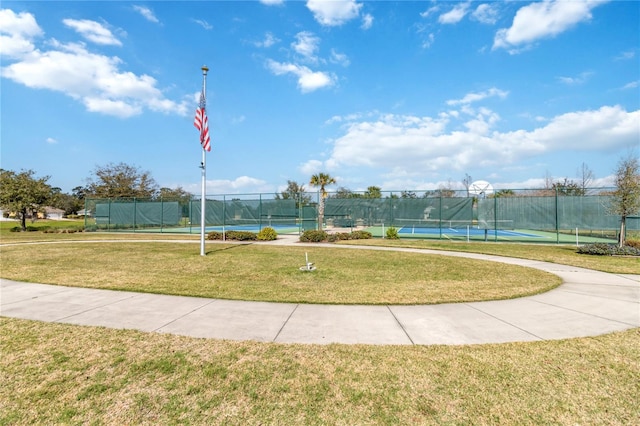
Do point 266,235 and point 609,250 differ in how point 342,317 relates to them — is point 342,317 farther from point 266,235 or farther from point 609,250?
point 266,235

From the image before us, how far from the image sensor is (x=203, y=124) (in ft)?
35.5

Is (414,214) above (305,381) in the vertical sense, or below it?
above

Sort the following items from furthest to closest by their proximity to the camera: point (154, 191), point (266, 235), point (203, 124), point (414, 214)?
point (154, 191) → point (414, 214) → point (266, 235) → point (203, 124)

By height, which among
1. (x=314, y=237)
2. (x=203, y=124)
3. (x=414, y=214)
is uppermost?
(x=203, y=124)

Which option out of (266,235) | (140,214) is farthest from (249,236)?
(140,214)

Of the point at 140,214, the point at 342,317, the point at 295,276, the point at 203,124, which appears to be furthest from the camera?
the point at 140,214

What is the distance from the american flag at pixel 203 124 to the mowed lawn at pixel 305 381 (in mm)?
8050

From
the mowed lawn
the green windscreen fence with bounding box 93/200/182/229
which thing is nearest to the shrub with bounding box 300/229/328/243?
the mowed lawn

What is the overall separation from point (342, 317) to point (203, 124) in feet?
29.9

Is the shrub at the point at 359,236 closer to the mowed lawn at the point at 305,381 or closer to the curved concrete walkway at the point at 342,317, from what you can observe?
the curved concrete walkway at the point at 342,317

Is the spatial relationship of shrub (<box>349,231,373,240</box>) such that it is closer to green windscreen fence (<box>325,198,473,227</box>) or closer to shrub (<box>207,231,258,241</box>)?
green windscreen fence (<box>325,198,473,227</box>)

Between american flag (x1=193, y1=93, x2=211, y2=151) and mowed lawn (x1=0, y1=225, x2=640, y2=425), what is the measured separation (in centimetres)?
805

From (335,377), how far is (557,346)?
2.65m

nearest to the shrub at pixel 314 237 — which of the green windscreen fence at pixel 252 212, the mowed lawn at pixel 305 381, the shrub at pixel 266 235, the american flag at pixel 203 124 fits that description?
the shrub at pixel 266 235
